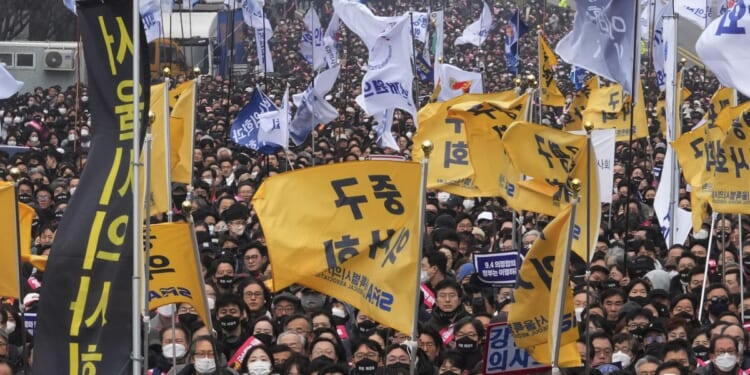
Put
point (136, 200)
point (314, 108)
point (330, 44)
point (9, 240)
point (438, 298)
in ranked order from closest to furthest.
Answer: point (136, 200), point (9, 240), point (438, 298), point (314, 108), point (330, 44)

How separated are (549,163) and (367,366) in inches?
92.9

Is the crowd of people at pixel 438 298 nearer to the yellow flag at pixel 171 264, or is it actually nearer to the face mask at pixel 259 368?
the face mask at pixel 259 368

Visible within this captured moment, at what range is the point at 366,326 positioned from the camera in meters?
12.1

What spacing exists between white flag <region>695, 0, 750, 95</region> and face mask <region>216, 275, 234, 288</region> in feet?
12.9

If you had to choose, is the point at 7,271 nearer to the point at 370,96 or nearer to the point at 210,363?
the point at 210,363

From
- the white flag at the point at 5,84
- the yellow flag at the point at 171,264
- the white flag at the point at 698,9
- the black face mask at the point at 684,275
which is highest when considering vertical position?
the white flag at the point at 698,9

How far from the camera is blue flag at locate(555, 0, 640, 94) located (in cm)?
1416

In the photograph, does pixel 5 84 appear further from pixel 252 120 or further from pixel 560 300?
pixel 560 300

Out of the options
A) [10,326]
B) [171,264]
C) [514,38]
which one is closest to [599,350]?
[171,264]

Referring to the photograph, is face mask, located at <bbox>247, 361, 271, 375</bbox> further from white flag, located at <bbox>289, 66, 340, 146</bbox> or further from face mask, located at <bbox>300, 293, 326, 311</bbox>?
white flag, located at <bbox>289, 66, 340, 146</bbox>

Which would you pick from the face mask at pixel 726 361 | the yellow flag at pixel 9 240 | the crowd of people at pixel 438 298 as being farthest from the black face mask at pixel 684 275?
the yellow flag at pixel 9 240

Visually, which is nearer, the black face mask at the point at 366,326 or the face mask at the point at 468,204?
the black face mask at the point at 366,326

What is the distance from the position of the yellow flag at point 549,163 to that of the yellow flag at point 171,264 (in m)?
2.35

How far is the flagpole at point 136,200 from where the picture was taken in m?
7.86
